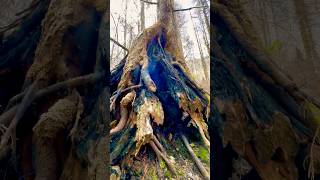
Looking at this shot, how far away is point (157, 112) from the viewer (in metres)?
4.90

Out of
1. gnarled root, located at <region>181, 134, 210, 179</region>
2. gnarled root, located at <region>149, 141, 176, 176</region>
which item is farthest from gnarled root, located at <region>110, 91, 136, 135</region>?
gnarled root, located at <region>181, 134, 210, 179</region>

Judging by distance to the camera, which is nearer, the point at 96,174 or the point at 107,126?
the point at 96,174

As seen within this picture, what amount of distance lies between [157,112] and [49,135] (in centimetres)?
360

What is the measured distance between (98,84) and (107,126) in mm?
217

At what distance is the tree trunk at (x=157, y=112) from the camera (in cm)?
425

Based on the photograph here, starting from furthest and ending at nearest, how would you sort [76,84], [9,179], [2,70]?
[2,70] < [76,84] < [9,179]

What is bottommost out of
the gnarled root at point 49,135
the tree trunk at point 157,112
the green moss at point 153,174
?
the green moss at point 153,174

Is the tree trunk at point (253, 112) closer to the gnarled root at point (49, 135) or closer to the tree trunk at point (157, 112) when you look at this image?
the gnarled root at point (49, 135)

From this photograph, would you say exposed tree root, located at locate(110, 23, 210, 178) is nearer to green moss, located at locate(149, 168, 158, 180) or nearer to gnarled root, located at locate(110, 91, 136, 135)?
gnarled root, located at locate(110, 91, 136, 135)

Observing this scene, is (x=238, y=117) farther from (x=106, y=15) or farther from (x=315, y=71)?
(x=106, y=15)

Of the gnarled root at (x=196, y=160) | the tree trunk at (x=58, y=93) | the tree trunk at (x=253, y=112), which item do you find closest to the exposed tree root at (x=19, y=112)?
the tree trunk at (x=58, y=93)

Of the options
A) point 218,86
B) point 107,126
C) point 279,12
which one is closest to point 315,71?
point 279,12

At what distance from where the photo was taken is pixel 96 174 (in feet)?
4.60

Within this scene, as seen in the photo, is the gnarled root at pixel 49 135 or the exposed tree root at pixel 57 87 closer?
the gnarled root at pixel 49 135
